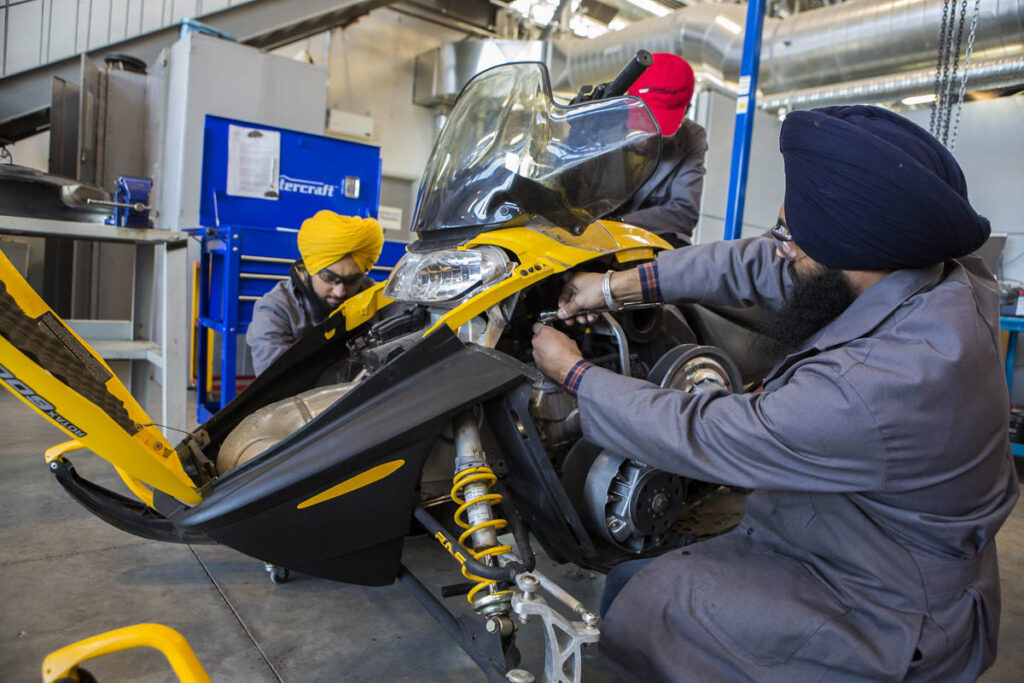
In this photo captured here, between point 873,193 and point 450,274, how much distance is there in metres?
1.00

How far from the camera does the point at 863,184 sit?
128cm

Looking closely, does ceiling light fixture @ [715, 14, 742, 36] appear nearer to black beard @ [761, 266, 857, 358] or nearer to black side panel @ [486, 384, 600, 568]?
black beard @ [761, 266, 857, 358]

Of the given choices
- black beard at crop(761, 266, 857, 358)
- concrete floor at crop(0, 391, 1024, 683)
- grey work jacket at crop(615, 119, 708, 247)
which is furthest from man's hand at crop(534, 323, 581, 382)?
grey work jacket at crop(615, 119, 708, 247)

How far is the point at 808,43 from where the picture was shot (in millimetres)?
Result: 6027

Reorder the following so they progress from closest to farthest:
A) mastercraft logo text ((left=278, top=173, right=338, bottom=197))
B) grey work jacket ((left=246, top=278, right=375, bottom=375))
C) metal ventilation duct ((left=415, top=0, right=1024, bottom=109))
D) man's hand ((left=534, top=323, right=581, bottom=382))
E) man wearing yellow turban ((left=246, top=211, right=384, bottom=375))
Answer: man's hand ((left=534, top=323, right=581, bottom=382)), man wearing yellow turban ((left=246, top=211, right=384, bottom=375)), grey work jacket ((left=246, top=278, right=375, bottom=375)), metal ventilation duct ((left=415, top=0, right=1024, bottom=109)), mastercraft logo text ((left=278, top=173, right=338, bottom=197))

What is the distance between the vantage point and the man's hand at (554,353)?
64.1 inches

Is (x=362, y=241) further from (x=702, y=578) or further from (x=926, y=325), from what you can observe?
(x=926, y=325)

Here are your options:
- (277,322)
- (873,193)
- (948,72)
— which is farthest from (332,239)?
(948,72)

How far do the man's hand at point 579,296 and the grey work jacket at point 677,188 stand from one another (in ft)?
3.34

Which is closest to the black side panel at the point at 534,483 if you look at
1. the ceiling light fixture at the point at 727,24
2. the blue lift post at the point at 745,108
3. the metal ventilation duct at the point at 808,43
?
the blue lift post at the point at 745,108

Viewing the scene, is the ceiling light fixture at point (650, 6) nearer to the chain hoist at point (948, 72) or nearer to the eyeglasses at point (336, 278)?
the chain hoist at point (948, 72)

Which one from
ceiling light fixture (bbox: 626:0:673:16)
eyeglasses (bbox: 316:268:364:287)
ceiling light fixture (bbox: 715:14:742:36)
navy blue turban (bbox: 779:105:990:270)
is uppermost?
ceiling light fixture (bbox: 626:0:673:16)

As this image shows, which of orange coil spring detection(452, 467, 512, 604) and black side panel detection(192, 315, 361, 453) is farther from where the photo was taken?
black side panel detection(192, 315, 361, 453)

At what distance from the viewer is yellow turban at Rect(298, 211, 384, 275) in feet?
9.87
